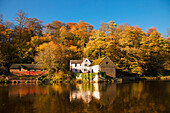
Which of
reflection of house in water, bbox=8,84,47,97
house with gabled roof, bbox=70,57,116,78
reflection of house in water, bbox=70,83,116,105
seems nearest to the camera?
reflection of house in water, bbox=70,83,116,105

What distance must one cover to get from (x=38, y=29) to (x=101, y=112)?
6181cm

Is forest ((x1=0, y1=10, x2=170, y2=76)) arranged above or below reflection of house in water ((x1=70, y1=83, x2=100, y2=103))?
above

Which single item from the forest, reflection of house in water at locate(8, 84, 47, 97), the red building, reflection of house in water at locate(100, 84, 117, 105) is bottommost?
reflection of house in water at locate(100, 84, 117, 105)

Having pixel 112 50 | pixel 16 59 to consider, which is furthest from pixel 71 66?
pixel 16 59

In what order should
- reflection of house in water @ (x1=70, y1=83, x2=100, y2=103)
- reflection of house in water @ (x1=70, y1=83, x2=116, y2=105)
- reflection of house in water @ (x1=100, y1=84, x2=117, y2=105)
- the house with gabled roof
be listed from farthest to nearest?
the house with gabled roof → reflection of house in water @ (x1=70, y1=83, x2=100, y2=103) → reflection of house in water @ (x1=70, y1=83, x2=116, y2=105) → reflection of house in water @ (x1=100, y1=84, x2=117, y2=105)

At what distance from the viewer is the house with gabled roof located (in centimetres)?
4550

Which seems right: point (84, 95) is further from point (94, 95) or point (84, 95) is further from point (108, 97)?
point (108, 97)

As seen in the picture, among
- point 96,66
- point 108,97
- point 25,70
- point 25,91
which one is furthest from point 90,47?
point 108,97

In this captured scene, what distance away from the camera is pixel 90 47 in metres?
54.7

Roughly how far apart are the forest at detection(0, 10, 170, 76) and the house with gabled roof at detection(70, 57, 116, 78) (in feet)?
11.2

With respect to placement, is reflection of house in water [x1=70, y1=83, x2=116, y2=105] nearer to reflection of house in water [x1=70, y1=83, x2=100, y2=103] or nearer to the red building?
reflection of house in water [x1=70, y1=83, x2=100, y2=103]

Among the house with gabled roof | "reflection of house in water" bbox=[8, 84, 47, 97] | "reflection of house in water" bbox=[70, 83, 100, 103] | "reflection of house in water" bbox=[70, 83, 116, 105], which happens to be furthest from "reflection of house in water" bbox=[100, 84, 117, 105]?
the house with gabled roof

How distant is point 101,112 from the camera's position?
13.6 meters

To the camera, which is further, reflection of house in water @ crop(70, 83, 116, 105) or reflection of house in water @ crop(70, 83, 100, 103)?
reflection of house in water @ crop(70, 83, 100, 103)
